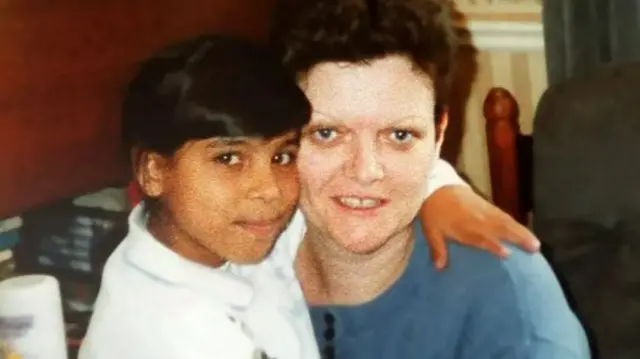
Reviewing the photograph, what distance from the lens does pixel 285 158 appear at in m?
0.75

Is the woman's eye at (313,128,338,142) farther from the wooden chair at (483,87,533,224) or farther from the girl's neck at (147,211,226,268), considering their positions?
the wooden chair at (483,87,533,224)

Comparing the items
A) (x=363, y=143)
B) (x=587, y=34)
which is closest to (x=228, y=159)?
(x=363, y=143)

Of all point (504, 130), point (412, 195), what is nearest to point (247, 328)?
point (412, 195)

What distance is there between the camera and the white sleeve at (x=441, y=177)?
2.79ft

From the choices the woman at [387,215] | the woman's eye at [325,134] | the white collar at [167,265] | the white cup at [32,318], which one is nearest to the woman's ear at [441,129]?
the woman at [387,215]

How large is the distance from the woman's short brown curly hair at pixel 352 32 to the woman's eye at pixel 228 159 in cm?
10

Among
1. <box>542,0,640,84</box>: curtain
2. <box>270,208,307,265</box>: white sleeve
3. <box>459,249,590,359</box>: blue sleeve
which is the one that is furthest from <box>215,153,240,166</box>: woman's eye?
<box>542,0,640,84</box>: curtain

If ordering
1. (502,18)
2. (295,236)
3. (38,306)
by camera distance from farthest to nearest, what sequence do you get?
(502,18), (295,236), (38,306)

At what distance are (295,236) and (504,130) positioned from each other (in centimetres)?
33

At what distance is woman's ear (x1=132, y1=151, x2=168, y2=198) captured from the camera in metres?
0.70

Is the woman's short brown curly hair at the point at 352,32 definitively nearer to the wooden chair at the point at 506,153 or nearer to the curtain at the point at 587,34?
the wooden chair at the point at 506,153

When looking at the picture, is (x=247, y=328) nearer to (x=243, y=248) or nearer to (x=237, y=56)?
(x=243, y=248)

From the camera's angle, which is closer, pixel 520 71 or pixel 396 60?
pixel 396 60

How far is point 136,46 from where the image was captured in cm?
73
